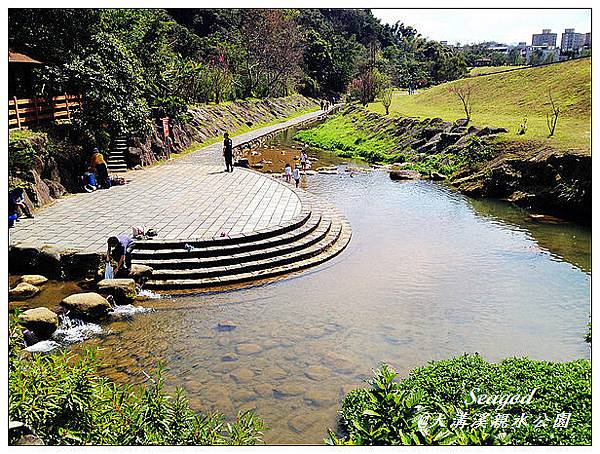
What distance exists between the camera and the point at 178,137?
26.1 metres

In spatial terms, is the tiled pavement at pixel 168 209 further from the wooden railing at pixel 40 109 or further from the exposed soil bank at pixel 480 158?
the exposed soil bank at pixel 480 158

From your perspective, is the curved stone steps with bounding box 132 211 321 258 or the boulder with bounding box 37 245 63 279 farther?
the curved stone steps with bounding box 132 211 321 258

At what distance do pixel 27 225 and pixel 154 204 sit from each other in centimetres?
314

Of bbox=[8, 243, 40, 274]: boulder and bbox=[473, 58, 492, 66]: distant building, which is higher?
bbox=[473, 58, 492, 66]: distant building

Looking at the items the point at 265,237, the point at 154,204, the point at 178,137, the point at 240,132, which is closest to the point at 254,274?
the point at 265,237

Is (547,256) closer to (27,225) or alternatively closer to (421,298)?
(421,298)

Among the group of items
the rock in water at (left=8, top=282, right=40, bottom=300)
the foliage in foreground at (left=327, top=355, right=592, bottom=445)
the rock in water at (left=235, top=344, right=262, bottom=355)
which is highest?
the rock in water at (left=8, top=282, right=40, bottom=300)

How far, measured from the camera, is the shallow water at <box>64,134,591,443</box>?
6891 millimetres

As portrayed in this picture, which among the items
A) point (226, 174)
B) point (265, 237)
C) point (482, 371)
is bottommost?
point (482, 371)

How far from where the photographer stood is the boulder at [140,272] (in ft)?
33.4

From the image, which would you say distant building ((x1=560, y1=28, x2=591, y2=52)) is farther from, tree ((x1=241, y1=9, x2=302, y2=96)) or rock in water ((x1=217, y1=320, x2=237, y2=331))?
tree ((x1=241, y1=9, x2=302, y2=96))

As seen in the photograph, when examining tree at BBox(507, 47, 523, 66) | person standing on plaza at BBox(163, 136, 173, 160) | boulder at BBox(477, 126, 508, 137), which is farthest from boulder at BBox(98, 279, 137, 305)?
tree at BBox(507, 47, 523, 66)

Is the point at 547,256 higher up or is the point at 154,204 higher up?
the point at 154,204

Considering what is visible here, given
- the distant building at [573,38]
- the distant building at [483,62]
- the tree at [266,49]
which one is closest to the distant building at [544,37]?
the distant building at [573,38]
